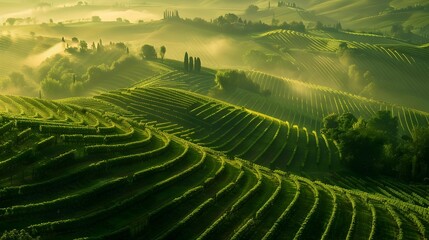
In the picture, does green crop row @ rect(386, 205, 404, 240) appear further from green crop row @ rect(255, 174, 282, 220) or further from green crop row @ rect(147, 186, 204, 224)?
green crop row @ rect(147, 186, 204, 224)

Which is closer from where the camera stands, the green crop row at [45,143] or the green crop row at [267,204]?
the green crop row at [45,143]

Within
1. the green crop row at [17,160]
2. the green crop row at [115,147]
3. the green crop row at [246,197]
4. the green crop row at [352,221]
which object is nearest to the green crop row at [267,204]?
the green crop row at [246,197]

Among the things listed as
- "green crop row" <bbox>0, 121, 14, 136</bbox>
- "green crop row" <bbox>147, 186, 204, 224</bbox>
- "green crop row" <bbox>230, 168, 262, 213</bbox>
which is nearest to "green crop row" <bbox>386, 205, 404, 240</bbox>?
"green crop row" <bbox>230, 168, 262, 213</bbox>

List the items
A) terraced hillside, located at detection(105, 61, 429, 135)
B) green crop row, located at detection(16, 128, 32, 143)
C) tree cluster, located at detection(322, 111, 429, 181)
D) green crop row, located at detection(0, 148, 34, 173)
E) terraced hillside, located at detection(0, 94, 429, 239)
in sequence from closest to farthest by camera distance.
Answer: terraced hillside, located at detection(0, 94, 429, 239)
green crop row, located at detection(0, 148, 34, 173)
green crop row, located at detection(16, 128, 32, 143)
tree cluster, located at detection(322, 111, 429, 181)
terraced hillside, located at detection(105, 61, 429, 135)

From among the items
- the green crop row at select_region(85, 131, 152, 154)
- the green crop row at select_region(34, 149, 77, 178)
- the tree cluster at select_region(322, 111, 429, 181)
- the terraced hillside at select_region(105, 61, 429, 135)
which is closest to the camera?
the green crop row at select_region(34, 149, 77, 178)

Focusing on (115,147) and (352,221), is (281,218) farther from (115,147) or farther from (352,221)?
(115,147)

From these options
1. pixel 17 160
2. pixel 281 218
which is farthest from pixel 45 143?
pixel 281 218

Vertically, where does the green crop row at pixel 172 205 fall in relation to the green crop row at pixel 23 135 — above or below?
below

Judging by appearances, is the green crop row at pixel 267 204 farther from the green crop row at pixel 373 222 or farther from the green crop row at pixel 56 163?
the green crop row at pixel 56 163

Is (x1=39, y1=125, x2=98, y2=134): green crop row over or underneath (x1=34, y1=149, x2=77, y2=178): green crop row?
over
